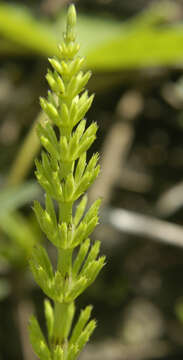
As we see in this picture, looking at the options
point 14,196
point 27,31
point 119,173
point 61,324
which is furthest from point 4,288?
point 61,324

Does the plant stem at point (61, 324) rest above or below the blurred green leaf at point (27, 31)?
above

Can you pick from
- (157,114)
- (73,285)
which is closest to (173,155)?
(157,114)

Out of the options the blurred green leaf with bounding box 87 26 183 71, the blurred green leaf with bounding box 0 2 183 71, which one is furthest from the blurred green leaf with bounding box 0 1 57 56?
the blurred green leaf with bounding box 87 26 183 71

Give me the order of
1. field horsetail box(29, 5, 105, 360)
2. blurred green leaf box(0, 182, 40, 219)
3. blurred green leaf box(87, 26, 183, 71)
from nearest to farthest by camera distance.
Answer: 1. field horsetail box(29, 5, 105, 360)
2. blurred green leaf box(0, 182, 40, 219)
3. blurred green leaf box(87, 26, 183, 71)

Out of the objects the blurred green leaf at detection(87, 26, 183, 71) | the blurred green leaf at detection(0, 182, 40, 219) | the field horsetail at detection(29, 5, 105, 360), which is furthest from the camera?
the blurred green leaf at detection(87, 26, 183, 71)

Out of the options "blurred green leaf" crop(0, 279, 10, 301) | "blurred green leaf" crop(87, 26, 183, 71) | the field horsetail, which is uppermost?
the field horsetail

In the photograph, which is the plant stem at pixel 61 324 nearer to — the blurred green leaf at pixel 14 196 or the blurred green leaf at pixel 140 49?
the blurred green leaf at pixel 14 196

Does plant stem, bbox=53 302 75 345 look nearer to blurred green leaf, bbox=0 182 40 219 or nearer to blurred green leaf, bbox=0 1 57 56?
blurred green leaf, bbox=0 182 40 219

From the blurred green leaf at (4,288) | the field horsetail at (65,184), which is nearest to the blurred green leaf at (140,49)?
the blurred green leaf at (4,288)

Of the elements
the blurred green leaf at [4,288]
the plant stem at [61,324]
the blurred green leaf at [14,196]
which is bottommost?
the blurred green leaf at [4,288]
